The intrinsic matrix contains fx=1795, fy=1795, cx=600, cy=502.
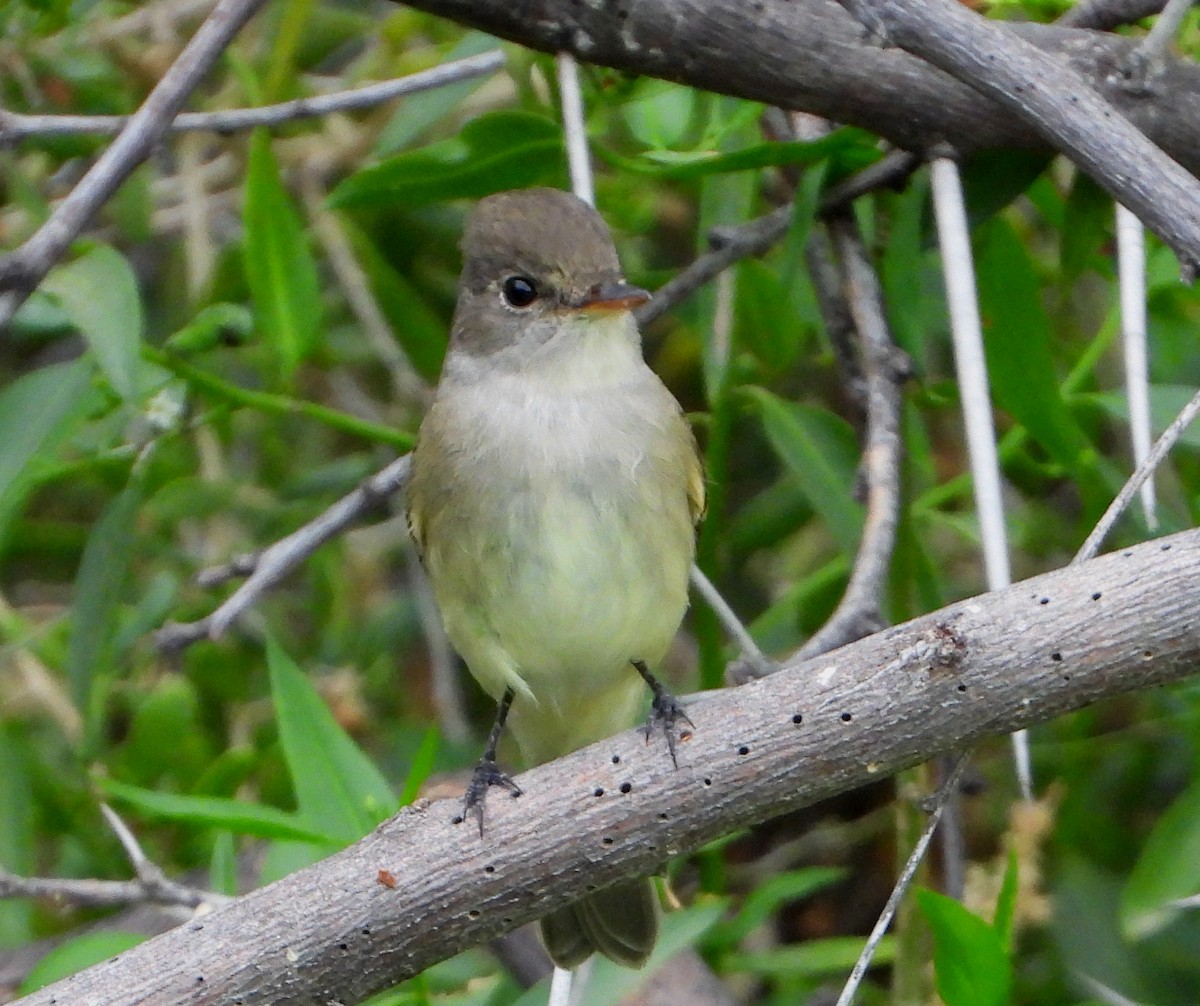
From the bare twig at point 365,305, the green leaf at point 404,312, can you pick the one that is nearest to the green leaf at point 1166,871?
the green leaf at point 404,312

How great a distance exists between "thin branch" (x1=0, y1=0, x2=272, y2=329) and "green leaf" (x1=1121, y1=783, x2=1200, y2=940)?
2.09m

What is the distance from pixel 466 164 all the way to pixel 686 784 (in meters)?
1.64

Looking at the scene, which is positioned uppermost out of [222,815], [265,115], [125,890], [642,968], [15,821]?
[265,115]

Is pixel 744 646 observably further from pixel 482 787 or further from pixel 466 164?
pixel 466 164

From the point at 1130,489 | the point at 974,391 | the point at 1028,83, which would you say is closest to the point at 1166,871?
the point at 974,391

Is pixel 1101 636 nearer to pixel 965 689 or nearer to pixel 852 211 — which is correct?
pixel 965 689

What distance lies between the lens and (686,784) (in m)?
2.32

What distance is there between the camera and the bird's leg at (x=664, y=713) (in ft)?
7.83

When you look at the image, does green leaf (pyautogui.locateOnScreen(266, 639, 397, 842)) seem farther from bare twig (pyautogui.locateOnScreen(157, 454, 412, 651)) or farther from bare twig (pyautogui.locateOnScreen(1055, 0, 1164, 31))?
bare twig (pyautogui.locateOnScreen(1055, 0, 1164, 31))

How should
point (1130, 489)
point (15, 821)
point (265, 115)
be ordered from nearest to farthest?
point (1130, 489) < point (265, 115) < point (15, 821)

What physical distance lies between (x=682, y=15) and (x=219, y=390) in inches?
45.0

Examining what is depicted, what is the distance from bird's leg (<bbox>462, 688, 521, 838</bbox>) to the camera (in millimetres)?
2439

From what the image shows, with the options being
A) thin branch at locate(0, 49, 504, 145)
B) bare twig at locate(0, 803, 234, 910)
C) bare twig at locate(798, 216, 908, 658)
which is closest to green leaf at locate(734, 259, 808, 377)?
bare twig at locate(798, 216, 908, 658)

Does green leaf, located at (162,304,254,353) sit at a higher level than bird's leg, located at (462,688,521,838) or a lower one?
higher
